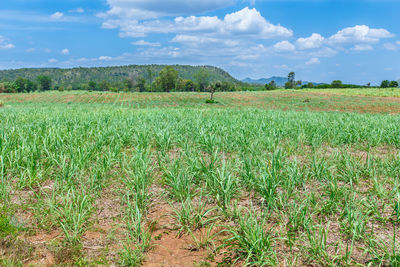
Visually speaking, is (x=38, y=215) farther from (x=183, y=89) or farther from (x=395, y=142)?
(x=183, y=89)

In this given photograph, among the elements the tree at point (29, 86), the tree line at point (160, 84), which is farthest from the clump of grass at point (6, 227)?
the tree at point (29, 86)

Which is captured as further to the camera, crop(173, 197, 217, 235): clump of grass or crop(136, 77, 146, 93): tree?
crop(136, 77, 146, 93): tree

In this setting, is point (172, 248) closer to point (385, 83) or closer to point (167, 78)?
point (167, 78)

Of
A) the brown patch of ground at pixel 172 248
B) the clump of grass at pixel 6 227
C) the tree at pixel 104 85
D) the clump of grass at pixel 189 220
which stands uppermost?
the tree at pixel 104 85

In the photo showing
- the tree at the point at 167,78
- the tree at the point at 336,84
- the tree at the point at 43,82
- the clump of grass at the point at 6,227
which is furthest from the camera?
the tree at the point at 43,82

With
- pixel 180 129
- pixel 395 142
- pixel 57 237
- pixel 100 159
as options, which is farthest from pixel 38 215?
pixel 395 142

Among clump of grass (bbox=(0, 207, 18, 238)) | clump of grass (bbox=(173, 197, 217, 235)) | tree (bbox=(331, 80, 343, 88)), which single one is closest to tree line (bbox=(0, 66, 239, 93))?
tree (bbox=(331, 80, 343, 88))

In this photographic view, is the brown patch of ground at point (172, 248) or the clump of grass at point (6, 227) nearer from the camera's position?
the brown patch of ground at point (172, 248)

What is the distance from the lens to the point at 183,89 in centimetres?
12056

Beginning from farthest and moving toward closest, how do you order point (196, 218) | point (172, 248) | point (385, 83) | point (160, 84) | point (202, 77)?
point (202, 77)
point (160, 84)
point (385, 83)
point (196, 218)
point (172, 248)

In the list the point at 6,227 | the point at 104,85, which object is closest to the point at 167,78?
the point at 104,85

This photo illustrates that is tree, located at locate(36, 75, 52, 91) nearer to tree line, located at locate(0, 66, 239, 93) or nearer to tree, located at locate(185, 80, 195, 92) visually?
tree line, located at locate(0, 66, 239, 93)

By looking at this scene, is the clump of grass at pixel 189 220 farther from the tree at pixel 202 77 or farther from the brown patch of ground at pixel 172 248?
the tree at pixel 202 77

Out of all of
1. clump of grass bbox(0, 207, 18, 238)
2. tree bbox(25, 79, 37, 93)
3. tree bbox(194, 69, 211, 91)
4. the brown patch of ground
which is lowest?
the brown patch of ground
